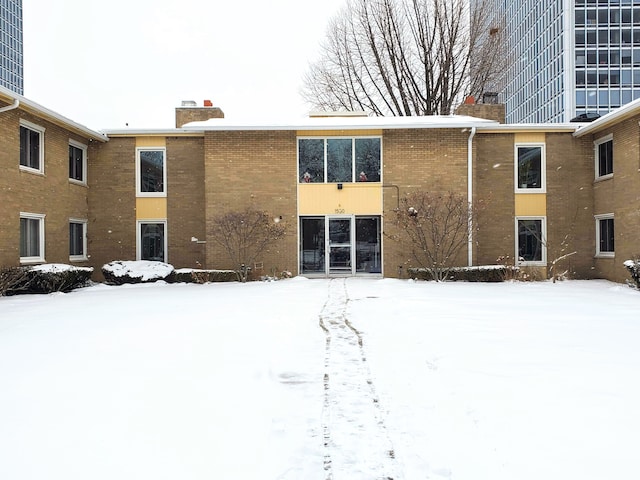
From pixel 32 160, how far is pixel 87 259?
4.28 metres

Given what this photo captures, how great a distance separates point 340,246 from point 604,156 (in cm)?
934

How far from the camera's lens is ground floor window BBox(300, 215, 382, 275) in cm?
1677

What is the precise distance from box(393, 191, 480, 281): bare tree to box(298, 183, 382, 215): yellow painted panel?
0.95m

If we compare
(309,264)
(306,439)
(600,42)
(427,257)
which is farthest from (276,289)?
(600,42)

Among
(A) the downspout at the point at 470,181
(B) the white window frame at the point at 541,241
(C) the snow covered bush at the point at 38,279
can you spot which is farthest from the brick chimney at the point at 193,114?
(B) the white window frame at the point at 541,241

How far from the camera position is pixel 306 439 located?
3.73 meters

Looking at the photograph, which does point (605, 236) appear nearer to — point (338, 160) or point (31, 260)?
point (338, 160)

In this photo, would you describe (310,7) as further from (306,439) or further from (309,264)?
(306,439)

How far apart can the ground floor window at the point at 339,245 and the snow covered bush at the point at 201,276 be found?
2.44 metres

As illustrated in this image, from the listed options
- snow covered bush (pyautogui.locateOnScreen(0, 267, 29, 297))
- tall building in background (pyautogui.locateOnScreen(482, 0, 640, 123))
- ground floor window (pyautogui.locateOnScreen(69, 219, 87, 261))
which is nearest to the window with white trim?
snow covered bush (pyautogui.locateOnScreen(0, 267, 29, 297))

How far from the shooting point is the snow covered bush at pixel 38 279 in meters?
12.3

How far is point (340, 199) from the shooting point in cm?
1677

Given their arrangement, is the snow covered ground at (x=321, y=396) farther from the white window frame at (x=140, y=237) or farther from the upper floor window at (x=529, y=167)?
the upper floor window at (x=529, y=167)

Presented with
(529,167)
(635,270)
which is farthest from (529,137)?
(635,270)
